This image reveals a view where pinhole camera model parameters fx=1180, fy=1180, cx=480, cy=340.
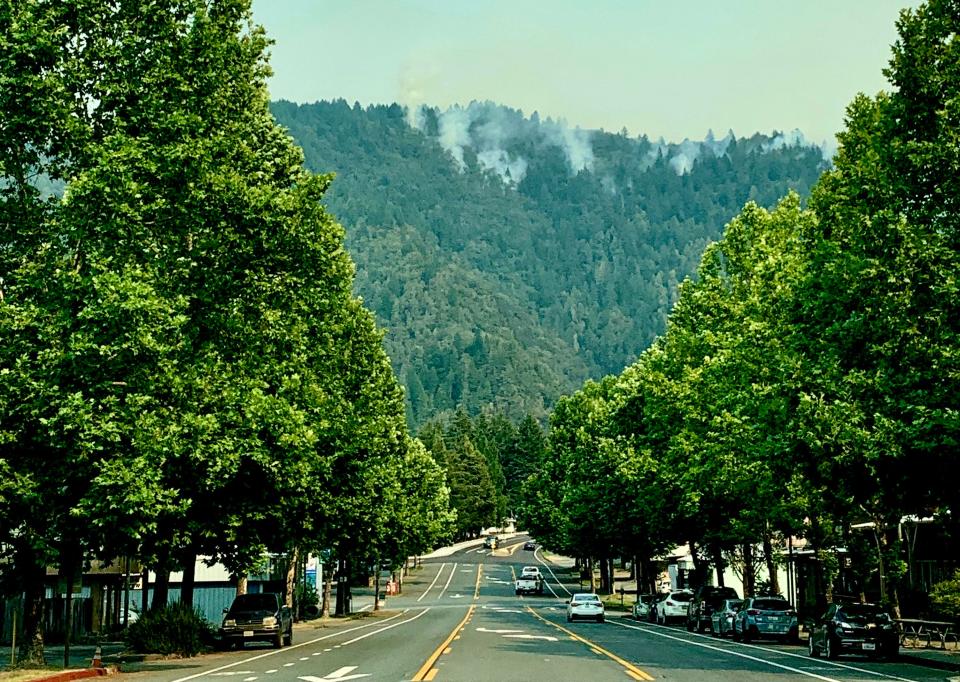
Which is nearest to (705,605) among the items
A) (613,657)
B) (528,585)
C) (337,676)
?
(613,657)

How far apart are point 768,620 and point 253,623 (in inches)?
684

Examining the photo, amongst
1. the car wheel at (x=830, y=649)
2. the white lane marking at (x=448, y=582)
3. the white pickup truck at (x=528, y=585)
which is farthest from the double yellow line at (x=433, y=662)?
the white lane marking at (x=448, y=582)

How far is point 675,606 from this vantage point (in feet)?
195

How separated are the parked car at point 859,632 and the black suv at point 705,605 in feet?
57.8

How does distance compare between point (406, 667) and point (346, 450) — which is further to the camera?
point (346, 450)

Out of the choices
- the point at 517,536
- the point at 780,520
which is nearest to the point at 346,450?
the point at 780,520

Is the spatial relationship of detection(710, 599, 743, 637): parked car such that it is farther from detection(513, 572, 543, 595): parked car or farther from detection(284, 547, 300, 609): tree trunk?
detection(513, 572, 543, 595): parked car

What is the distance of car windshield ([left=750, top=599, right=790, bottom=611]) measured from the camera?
134ft

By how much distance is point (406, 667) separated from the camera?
26.2m

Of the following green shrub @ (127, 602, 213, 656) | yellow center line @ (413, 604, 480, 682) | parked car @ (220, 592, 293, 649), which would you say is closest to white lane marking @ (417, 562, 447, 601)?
parked car @ (220, 592, 293, 649)

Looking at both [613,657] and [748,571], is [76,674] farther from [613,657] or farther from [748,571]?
[748,571]

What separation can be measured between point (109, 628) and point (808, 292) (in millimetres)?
34143

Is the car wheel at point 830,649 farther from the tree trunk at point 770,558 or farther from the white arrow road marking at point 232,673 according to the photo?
the tree trunk at point 770,558

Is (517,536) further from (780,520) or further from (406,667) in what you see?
(406,667)
